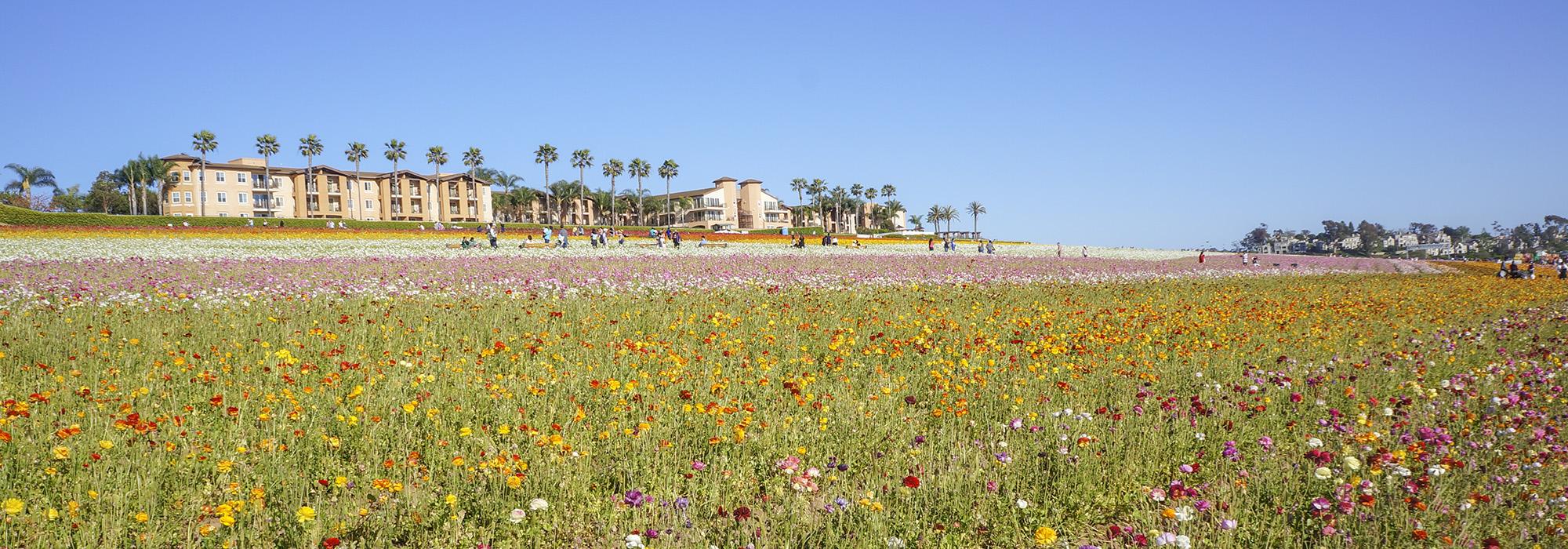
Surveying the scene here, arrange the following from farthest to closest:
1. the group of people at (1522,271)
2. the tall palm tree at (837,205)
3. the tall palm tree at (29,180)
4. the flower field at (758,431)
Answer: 1. the tall palm tree at (837,205)
2. the tall palm tree at (29,180)
3. the group of people at (1522,271)
4. the flower field at (758,431)

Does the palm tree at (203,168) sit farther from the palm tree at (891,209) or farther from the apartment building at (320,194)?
the palm tree at (891,209)

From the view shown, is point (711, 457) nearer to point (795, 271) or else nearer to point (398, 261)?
point (795, 271)

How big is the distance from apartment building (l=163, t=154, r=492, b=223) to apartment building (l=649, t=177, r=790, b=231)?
3370 centimetres

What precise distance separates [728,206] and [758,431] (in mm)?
133410

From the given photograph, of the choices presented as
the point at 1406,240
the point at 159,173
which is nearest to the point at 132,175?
the point at 159,173

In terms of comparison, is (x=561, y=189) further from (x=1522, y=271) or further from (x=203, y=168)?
(x=1522, y=271)

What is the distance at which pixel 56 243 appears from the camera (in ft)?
108

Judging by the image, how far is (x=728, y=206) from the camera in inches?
5428

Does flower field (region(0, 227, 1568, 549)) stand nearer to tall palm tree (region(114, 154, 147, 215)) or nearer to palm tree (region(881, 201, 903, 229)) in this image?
tall palm tree (region(114, 154, 147, 215))

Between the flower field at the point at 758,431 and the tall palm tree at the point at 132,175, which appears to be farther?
the tall palm tree at the point at 132,175

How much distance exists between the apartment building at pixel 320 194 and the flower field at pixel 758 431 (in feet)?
329

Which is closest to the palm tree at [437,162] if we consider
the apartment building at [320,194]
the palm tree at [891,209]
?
the apartment building at [320,194]

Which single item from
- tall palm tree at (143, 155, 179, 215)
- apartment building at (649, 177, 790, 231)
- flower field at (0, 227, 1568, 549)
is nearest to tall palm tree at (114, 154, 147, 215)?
tall palm tree at (143, 155, 179, 215)

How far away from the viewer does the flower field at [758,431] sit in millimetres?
3951
